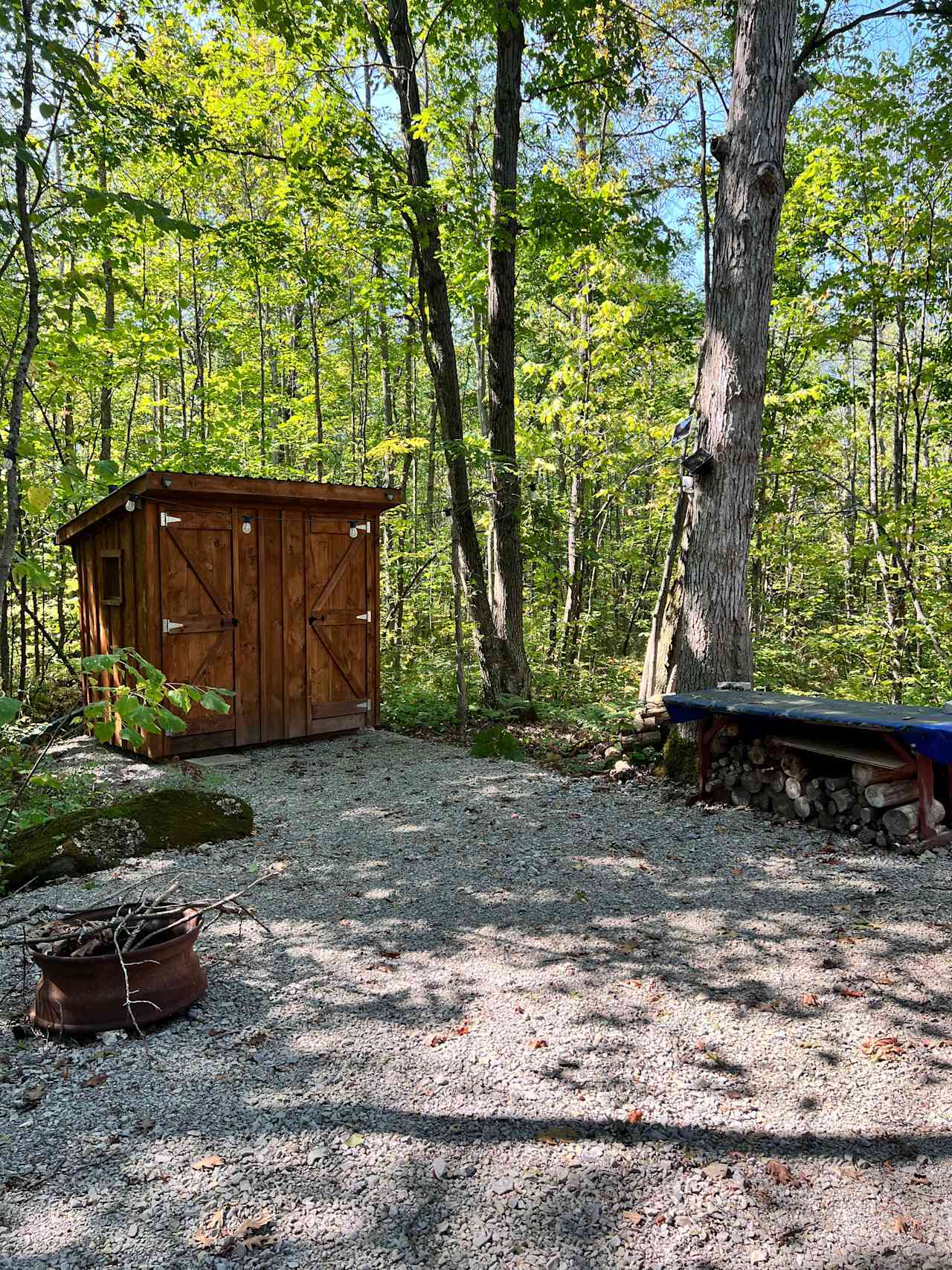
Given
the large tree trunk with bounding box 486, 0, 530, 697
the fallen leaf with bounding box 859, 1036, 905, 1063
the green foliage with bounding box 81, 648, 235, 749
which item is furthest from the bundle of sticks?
the large tree trunk with bounding box 486, 0, 530, 697

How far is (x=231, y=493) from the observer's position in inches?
293

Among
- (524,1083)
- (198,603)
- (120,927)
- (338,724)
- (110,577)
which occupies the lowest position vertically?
(524,1083)

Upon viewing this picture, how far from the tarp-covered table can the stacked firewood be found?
81 mm

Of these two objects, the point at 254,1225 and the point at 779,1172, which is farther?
the point at 779,1172

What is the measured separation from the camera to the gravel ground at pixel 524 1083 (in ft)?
6.14

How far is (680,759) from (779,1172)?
13.4 ft

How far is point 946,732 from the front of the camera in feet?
13.0

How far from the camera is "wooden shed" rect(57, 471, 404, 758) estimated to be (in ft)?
23.9

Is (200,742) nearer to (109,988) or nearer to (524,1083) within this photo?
(109,988)

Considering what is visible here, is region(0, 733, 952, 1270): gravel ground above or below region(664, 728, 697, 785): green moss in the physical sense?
below

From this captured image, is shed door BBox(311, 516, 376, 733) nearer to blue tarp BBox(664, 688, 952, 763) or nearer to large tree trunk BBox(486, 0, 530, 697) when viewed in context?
large tree trunk BBox(486, 0, 530, 697)

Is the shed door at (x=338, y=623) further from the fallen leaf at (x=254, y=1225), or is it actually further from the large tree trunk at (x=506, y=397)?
the fallen leaf at (x=254, y=1225)

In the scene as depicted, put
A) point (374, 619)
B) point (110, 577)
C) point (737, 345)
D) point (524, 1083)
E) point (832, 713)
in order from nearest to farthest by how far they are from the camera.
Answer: point (524, 1083), point (832, 713), point (737, 345), point (110, 577), point (374, 619)

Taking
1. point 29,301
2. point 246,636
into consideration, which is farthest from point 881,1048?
point 246,636
